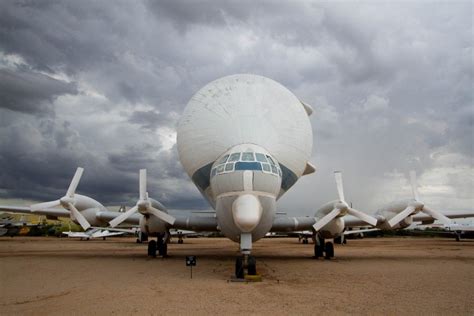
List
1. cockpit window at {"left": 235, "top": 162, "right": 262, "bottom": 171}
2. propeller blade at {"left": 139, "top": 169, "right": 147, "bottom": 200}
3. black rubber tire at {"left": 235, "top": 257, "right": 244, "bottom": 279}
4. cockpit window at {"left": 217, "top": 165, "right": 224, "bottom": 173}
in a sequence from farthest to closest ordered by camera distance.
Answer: propeller blade at {"left": 139, "top": 169, "right": 147, "bottom": 200}
cockpit window at {"left": 217, "top": 165, "right": 224, "bottom": 173}
cockpit window at {"left": 235, "top": 162, "right": 262, "bottom": 171}
black rubber tire at {"left": 235, "top": 257, "right": 244, "bottom": 279}

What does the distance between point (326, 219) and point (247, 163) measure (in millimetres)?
5322

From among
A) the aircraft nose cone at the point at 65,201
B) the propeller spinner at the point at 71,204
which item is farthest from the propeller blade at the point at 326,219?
the aircraft nose cone at the point at 65,201

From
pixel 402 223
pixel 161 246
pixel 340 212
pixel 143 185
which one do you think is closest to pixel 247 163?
pixel 340 212

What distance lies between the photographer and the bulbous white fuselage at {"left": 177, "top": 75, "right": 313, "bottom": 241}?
10.9 meters

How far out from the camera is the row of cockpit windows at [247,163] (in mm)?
11219

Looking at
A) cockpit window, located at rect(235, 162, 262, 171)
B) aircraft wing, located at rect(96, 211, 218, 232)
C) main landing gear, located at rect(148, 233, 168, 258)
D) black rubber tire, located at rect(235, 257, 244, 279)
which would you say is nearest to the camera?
black rubber tire, located at rect(235, 257, 244, 279)

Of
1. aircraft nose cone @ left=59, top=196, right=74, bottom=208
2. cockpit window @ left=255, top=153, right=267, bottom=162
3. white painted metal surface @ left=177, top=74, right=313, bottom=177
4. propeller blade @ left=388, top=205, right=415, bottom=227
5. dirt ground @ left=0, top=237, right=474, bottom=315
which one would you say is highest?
white painted metal surface @ left=177, top=74, right=313, bottom=177

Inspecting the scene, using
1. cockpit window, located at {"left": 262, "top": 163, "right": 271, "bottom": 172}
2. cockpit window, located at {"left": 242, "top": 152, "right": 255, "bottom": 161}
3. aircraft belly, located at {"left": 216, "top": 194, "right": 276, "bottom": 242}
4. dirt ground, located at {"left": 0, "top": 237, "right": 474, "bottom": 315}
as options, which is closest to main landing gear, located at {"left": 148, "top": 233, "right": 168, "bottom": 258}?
dirt ground, located at {"left": 0, "top": 237, "right": 474, "bottom": 315}

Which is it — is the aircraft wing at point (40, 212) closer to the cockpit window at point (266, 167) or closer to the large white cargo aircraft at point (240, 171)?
the large white cargo aircraft at point (240, 171)

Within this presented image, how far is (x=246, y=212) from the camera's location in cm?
997

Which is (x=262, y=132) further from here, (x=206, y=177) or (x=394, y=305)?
(x=394, y=305)

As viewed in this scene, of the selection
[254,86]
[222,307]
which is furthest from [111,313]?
[254,86]

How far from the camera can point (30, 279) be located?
11.0m

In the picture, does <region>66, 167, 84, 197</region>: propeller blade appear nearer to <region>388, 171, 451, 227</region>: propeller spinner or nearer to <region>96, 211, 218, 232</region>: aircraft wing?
<region>96, 211, 218, 232</region>: aircraft wing
